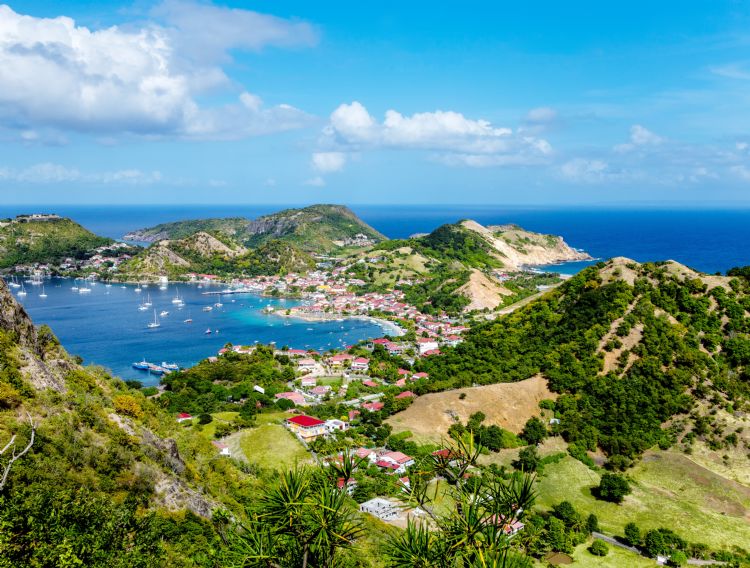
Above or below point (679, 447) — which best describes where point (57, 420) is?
above

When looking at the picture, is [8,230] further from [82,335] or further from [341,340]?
[341,340]

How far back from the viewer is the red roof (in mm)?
42125

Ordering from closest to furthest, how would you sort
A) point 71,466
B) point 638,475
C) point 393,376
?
point 71,466, point 638,475, point 393,376

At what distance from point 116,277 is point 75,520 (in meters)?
132

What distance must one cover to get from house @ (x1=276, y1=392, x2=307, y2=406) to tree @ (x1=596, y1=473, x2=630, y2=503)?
2799 cm

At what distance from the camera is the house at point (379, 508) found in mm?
30938

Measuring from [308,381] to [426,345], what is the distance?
22.0 m

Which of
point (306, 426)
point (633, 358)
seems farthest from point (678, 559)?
point (306, 426)

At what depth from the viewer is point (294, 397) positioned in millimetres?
52250

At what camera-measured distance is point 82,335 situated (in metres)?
80.9

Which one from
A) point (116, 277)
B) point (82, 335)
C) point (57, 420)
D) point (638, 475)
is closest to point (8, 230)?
point (116, 277)

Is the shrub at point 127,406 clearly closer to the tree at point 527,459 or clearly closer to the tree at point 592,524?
the tree at point 527,459

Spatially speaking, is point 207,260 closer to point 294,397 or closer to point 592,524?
point 294,397

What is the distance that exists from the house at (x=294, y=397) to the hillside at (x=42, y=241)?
119m
